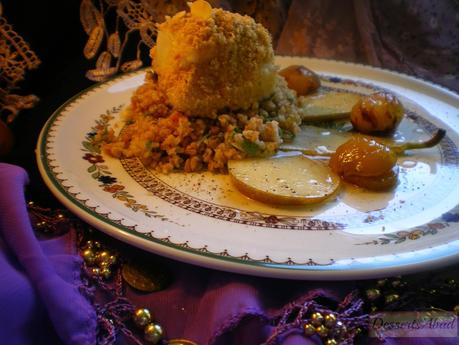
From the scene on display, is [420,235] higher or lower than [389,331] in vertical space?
higher

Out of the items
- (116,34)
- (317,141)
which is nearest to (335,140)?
(317,141)

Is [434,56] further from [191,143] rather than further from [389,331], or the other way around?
[389,331]

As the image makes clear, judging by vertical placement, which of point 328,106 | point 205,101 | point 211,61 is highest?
point 211,61

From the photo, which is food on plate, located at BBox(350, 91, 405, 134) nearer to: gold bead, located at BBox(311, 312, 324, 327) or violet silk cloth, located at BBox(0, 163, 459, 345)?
violet silk cloth, located at BBox(0, 163, 459, 345)

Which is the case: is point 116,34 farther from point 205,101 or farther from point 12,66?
point 205,101

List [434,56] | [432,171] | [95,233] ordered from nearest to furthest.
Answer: [95,233] → [432,171] → [434,56]

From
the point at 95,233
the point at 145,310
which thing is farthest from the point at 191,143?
the point at 145,310

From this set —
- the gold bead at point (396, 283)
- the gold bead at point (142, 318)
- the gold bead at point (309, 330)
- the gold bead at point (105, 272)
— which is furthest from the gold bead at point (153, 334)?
the gold bead at point (396, 283)

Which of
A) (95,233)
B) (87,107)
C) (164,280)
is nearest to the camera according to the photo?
(164,280)
